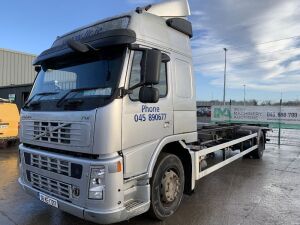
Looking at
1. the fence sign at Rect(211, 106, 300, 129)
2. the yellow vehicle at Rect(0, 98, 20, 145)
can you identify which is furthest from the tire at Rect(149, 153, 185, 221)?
the fence sign at Rect(211, 106, 300, 129)

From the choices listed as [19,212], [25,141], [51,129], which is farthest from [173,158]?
[19,212]

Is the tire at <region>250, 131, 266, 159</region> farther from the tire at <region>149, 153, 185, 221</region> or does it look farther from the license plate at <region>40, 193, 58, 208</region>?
the license plate at <region>40, 193, 58, 208</region>

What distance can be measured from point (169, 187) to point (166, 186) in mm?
82

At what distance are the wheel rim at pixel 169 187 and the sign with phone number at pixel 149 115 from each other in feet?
2.86

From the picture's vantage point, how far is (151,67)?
165 inches

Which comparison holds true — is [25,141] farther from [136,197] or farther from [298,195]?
[298,195]

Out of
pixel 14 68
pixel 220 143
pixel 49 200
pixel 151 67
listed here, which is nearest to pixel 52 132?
pixel 49 200

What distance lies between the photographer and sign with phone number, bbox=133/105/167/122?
4476 millimetres

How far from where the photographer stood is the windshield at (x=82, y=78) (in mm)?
4238

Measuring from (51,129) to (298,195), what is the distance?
507cm

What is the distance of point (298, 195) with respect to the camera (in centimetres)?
662

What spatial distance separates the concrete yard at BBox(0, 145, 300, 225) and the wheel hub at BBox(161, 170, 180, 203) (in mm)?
380

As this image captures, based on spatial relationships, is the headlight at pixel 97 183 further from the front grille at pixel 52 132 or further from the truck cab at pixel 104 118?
the front grille at pixel 52 132

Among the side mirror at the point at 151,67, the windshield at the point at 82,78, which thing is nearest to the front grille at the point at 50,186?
the windshield at the point at 82,78
